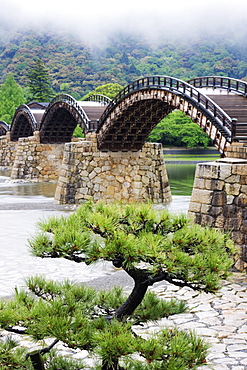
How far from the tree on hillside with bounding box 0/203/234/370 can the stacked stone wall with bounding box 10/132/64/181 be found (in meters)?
32.5

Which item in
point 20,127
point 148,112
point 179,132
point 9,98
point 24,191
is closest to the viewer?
point 148,112

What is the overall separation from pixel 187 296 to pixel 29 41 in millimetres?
167605

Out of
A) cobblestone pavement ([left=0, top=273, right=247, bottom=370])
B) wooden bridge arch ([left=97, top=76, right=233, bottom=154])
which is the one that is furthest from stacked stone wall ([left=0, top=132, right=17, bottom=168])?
cobblestone pavement ([left=0, top=273, right=247, bottom=370])

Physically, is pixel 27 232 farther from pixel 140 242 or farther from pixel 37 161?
pixel 37 161

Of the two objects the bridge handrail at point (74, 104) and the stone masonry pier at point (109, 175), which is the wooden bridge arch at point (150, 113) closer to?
the stone masonry pier at point (109, 175)

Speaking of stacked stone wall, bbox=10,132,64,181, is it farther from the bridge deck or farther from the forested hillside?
the forested hillside

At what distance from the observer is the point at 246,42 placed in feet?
555

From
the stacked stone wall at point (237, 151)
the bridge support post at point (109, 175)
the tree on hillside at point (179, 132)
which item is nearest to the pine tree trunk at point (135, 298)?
the stacked stone wall at point (237, 151)

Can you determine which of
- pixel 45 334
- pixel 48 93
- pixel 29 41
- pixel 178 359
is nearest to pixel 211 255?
pixel 178 359

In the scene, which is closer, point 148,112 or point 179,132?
point 148,112

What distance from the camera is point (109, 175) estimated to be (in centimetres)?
2481

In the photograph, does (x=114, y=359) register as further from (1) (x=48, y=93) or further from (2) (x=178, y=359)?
(1) (x=48, y=93)

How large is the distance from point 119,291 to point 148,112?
19.4 m

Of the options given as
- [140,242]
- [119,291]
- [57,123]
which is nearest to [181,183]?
[57,123]
